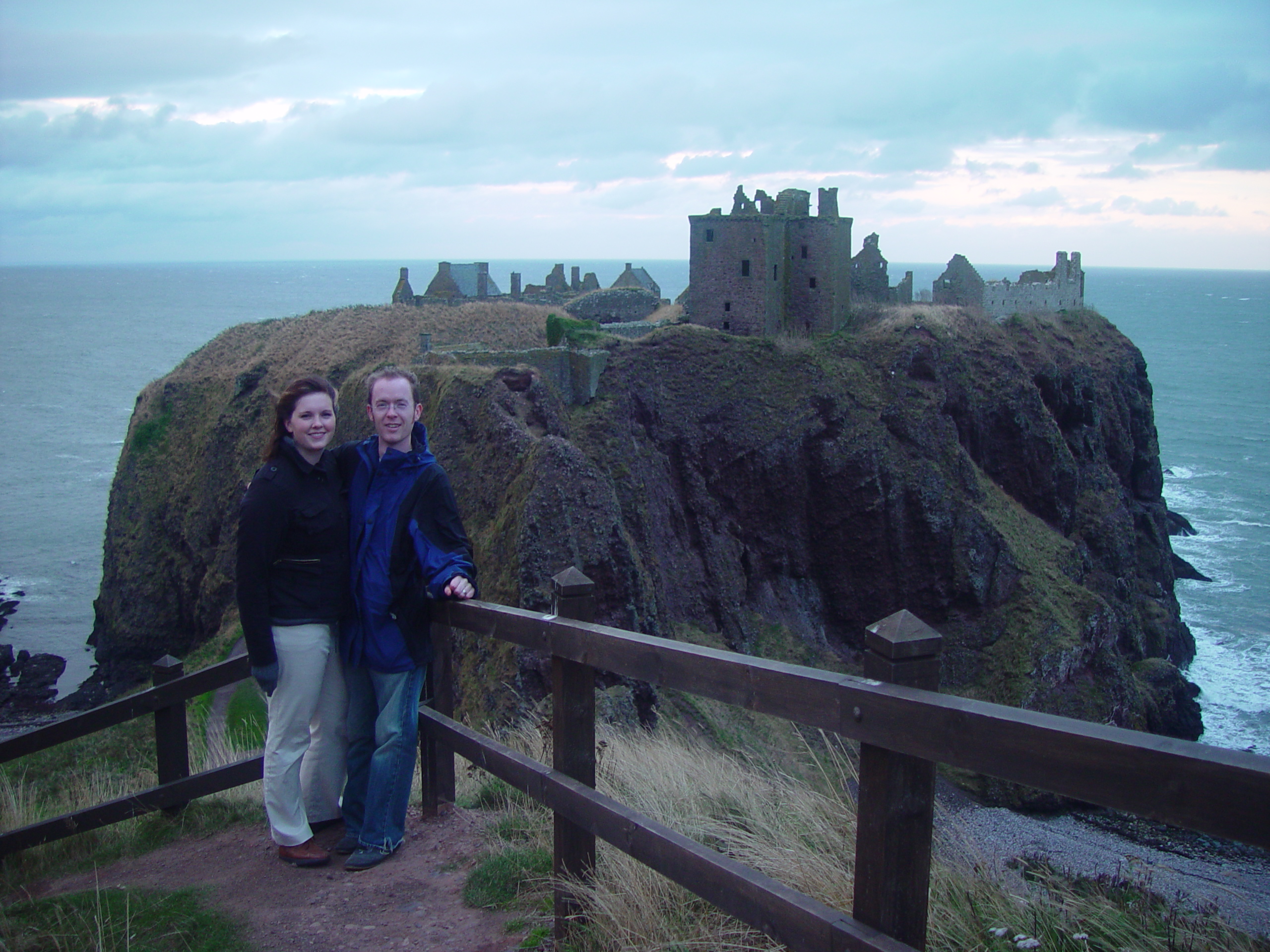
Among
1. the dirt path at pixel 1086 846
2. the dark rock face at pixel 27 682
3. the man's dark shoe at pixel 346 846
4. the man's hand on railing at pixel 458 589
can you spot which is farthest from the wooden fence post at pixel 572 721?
the dark rock face at pixel 27 682

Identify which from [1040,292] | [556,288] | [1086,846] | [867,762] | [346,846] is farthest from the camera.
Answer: [556,288]

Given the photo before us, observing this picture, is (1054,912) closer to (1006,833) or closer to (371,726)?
(371,726)

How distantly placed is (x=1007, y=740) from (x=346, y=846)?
458cm

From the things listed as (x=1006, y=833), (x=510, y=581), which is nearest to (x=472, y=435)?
(x=510, y=581)

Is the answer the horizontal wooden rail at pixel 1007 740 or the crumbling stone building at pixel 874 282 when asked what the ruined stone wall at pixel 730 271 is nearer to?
the crumbling stone building at pixel 874 282

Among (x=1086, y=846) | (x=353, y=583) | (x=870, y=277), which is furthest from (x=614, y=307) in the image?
(x=353, y=583)

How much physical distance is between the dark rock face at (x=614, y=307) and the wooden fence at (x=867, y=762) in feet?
143

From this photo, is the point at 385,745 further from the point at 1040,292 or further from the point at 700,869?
the point at 1040,292

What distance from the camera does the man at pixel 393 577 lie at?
5941mm

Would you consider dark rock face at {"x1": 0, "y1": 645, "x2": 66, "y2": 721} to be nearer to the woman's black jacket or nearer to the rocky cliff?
the rocky cliff

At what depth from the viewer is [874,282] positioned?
48969 mm

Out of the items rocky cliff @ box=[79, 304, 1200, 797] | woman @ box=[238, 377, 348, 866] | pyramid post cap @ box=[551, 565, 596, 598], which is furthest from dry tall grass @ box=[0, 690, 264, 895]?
rocky cliff @ box=[79, 304, 1200, 797]

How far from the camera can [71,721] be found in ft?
23.8

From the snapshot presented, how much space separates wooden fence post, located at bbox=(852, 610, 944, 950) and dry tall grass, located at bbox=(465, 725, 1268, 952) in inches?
Answer: 39.2
